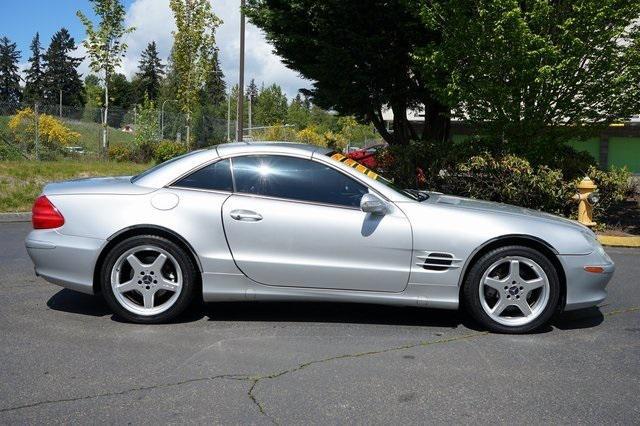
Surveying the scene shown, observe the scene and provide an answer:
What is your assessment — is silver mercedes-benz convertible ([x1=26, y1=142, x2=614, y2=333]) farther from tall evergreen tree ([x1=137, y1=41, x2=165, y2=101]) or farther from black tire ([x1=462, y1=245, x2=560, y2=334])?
tall evergreen tree ([x1=137, y1=41, x2=165, y2=101])

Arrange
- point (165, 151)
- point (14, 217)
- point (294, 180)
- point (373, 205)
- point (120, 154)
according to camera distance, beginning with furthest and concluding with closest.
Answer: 1. point (120, 154)
2. point (165, 151)
3. point (14, 217)
4. point (294, 180)
5. point (373, 205)

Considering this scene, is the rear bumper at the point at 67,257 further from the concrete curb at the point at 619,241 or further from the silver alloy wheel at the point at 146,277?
the concrete curb at the point at 619,241

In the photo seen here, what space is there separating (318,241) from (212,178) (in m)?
1.02

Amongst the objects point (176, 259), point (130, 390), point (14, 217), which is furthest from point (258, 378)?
point (14, 217)

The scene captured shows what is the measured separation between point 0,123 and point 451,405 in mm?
18841

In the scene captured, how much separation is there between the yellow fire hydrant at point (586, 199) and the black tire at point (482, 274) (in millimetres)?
5094

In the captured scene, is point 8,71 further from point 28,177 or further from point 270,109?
point 28,177

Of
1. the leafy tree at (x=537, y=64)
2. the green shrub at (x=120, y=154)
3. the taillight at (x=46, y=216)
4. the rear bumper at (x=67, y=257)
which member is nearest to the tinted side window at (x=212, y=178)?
the rear bumper at (x=67, y=257)

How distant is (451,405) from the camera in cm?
347

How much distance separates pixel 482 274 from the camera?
4.67 m

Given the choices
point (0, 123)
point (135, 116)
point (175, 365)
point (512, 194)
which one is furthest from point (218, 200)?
point (135, 116)

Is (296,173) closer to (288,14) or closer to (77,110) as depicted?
(288,14)

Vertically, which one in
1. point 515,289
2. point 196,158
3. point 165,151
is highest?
point 165,151

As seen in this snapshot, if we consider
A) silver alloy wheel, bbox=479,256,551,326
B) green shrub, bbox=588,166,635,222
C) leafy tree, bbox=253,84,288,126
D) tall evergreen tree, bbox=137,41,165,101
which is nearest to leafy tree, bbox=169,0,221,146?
green shrub, bbox=588,166,635,222
